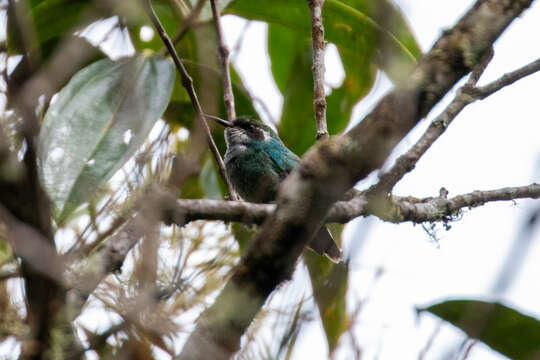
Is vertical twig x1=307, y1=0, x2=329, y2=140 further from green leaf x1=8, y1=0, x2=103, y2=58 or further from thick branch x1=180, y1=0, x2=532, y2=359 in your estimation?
thick branch x1=180, y1=0, x2=532, y2=359

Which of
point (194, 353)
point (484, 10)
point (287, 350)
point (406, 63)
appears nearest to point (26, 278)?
point (194, 353)

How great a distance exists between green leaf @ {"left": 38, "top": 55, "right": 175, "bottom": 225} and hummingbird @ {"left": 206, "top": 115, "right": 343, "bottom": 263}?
1171 mm

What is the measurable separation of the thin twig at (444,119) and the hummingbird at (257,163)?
82.0 inches

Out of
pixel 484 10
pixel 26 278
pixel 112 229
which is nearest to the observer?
pixel 26 278

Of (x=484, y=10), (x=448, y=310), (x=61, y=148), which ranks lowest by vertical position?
(x=61, y=148)

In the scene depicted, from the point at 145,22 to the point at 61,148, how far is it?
1.51 metres

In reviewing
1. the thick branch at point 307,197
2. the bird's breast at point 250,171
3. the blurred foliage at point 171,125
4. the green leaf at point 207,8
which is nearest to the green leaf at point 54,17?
the blurred foliage at point 171,125

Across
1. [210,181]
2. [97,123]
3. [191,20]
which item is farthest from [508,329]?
[210,181]

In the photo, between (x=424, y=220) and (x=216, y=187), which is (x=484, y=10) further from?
(x=216, y=187)

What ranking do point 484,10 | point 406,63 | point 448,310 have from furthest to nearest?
1. point 406,63
2. point 448,310
3. point 484,10

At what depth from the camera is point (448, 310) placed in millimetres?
2346

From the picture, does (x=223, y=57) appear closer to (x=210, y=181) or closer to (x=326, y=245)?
(x=210, y=181)

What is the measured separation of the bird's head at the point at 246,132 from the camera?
492 centimetres

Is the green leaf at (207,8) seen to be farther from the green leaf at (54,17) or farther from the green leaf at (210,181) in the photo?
the green leaf at (210,181)
